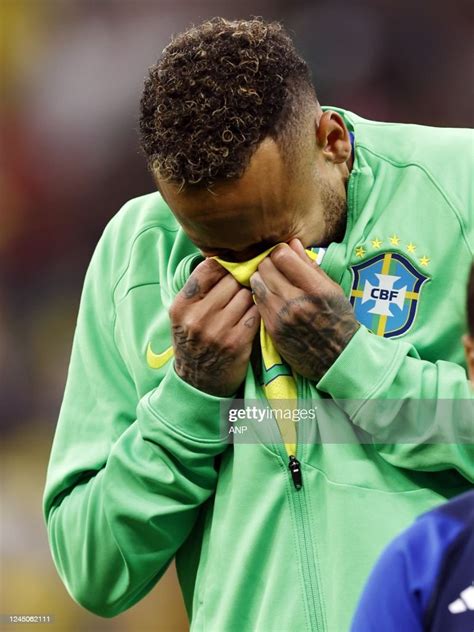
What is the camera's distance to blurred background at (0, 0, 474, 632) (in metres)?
2.14

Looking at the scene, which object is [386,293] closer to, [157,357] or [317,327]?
[317,327]

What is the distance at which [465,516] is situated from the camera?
88 cm

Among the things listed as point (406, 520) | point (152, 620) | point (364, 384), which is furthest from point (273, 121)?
point (152, 620)

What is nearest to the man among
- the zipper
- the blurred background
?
the zipper

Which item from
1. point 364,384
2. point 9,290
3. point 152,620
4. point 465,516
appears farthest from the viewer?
point 9,290

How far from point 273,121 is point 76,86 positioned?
1.41 m

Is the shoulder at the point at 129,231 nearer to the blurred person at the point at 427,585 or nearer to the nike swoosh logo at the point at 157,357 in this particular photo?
the nike swoosh logo at the point at 157,357

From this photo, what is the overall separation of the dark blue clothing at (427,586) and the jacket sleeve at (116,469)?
11.2 inches

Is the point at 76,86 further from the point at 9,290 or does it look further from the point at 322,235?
the point at 322,235

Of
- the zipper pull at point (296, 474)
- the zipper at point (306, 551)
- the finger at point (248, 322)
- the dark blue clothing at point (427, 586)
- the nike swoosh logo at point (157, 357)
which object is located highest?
the finger at point (248, 322)

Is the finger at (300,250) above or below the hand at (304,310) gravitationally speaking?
above

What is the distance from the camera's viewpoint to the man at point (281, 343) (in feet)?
3.39

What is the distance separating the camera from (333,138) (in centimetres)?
113

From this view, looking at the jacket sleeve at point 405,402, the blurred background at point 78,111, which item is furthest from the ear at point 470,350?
the blurred background at point 78,111
